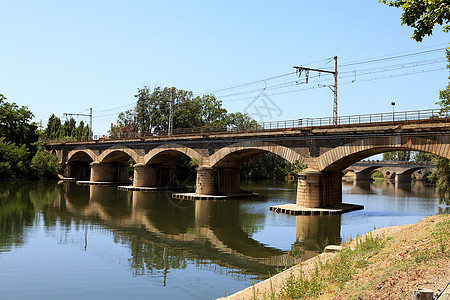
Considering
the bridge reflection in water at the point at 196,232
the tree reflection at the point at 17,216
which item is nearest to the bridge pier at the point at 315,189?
the bridge reflection in water at the point at 196,232

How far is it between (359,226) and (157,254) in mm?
13147

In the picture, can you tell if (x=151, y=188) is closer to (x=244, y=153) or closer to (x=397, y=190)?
(x=244, y=153)

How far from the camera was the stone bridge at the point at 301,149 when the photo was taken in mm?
25766

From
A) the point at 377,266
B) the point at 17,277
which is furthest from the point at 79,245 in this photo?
the point at 377,266

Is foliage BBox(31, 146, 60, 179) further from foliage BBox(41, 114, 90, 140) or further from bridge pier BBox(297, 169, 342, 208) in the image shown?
bridge pier BBox(297, 169, 342, 208)

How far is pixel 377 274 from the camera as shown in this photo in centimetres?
970

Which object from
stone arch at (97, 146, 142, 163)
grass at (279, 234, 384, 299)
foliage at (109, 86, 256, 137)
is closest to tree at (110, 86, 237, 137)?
foliage at (109, 86, 256, 137)

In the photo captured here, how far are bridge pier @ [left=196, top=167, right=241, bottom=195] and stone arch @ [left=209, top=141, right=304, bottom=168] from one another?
2.26 feet

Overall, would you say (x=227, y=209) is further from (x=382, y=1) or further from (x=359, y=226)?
(x=382, y=1)

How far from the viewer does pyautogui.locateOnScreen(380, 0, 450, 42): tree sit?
11.2m

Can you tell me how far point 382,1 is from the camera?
12273 mm

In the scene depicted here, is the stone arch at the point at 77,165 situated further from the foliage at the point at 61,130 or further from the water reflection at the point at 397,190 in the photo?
the water reflection at the point at 397,190

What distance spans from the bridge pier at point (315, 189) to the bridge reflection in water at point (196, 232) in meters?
2.82

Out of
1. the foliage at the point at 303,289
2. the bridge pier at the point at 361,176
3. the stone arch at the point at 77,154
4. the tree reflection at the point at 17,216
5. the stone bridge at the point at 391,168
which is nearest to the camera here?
the foliage at the point at 303,289
